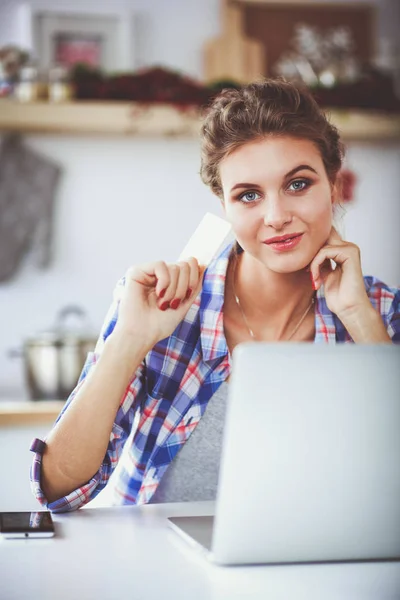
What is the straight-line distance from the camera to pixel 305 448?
777 millimetres

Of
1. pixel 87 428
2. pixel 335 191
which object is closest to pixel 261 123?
pixel 335 191

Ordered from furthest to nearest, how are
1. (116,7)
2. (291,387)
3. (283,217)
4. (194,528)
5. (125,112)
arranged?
(116,7) → (125,112) → (283,217) → (194,528) → (291,387)

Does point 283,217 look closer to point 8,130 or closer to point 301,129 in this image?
point 301,129

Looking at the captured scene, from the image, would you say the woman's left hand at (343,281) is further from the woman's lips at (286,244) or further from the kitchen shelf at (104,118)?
the kitchen shelf at (104,118)

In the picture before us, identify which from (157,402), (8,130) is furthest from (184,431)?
Result: (8,130)

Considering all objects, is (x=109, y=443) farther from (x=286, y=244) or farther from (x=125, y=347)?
(x=286, y=244)

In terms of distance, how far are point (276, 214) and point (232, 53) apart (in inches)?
72.4

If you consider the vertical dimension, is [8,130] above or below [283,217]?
above

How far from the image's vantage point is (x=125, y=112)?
2.76 metres

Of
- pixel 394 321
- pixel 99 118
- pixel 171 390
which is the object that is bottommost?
pixel 171 390

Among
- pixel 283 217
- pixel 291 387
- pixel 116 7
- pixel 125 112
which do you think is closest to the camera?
pixel 291 387

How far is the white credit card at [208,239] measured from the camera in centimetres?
129

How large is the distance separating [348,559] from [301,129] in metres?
0.76

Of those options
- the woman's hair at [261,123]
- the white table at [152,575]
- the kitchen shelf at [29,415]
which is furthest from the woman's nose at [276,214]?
the kitchen shelf at [29,415]
